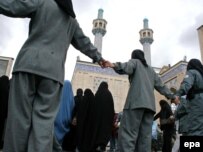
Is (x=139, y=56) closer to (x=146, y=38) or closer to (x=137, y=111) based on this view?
(x=137, y=111)

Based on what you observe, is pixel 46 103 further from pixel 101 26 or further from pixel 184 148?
pixel 101 26

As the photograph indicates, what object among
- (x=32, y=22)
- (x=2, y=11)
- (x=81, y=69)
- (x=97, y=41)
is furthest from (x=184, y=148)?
(x=97, y=41)

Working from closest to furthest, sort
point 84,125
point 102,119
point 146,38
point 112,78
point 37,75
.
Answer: point 37,75 < point 84,125 < point 102,119 < point 112,78 < point 146,38

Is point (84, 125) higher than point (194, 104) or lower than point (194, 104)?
lower

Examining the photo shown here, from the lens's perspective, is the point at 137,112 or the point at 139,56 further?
the point at 139,56

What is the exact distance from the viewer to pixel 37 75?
1.67 m

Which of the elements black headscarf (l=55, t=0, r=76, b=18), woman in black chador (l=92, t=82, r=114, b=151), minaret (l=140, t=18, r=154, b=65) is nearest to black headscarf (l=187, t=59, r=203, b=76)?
woman in black chador (l=92, t=82, r=114, b=151)

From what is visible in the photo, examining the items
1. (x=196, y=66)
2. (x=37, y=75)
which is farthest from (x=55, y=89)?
(x=196, y=66)

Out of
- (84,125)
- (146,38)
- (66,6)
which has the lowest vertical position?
(84,125)

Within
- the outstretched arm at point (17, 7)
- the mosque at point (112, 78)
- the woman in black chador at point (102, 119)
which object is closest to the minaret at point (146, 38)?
the mosque at point (112, 78)

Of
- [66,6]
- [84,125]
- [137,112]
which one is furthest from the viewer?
[84,125]

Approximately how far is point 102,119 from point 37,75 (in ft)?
8.06

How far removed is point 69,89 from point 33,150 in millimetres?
2217

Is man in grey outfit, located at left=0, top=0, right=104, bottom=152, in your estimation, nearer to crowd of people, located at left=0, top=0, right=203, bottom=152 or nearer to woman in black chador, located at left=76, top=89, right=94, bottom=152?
crowd of people, located at left=0, top=0, right=203, bottom=152
